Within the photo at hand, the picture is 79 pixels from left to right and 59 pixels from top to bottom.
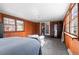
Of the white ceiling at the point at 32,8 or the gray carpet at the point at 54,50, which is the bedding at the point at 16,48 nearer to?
the white ceiling at the point at 32,8

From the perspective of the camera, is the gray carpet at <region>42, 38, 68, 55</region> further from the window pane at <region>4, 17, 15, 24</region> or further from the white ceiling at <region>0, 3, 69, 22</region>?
the window pane at <region>4, 17, 15, 24</region>

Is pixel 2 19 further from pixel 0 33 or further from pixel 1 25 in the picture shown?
pixel 0 33

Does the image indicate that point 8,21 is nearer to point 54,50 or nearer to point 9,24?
point 9,24

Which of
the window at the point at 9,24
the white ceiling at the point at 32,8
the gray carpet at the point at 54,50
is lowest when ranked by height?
the gray carpet at the point at 54,50

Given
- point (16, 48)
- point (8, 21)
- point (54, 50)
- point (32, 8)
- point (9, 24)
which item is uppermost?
point (32, 8)

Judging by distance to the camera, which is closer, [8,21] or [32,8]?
[32,8]

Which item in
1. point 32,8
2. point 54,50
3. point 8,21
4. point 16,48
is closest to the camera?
point 16,48

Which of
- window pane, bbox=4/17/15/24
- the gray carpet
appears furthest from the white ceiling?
the gray carpet

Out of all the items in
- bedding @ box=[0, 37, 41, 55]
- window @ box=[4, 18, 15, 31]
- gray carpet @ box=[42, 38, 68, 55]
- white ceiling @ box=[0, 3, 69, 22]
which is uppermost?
white ceiling @ box=[0, 3, 69, 22]

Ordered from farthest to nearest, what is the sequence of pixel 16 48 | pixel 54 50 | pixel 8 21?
1. pixel 8 21
2. pixel 54 50
3. pixel 16 48

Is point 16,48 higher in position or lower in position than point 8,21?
lower

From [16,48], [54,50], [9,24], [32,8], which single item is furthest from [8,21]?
[16,48]

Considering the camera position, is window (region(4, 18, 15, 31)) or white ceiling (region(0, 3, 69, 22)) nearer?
white ceiling (region(0, 3, 69, 22))

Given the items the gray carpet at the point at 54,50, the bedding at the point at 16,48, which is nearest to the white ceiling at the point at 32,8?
the bedding at the point at 16,48
